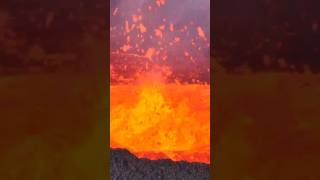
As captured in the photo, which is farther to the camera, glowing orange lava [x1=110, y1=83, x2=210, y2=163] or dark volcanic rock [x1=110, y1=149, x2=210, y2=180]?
glowing orange lava [x1=110, y1=83, x2=210, y2=163]

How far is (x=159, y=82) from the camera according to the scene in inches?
190

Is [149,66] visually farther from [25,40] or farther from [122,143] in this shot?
[25,40]

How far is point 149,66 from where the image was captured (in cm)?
486

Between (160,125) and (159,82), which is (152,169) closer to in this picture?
(160,125)

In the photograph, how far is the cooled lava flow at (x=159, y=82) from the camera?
15.5 feet

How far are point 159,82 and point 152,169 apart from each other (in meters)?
0.88

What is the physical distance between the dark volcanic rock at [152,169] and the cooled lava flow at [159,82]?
0.06 metres

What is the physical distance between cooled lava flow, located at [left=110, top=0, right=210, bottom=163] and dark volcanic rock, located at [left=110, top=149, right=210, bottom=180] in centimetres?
6

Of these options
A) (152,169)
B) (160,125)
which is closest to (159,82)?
(160,125)

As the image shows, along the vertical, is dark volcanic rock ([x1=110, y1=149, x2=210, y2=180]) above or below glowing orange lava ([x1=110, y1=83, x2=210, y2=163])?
below

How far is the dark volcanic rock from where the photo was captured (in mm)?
4602

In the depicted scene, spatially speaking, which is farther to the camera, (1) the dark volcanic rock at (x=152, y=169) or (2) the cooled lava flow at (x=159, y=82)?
(2) the cooled lava flow at (x=159, y=82)

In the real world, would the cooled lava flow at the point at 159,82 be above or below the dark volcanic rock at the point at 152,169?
above

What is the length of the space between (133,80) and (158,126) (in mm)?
535
